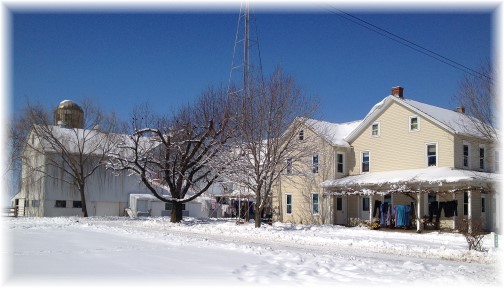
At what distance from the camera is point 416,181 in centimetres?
2866

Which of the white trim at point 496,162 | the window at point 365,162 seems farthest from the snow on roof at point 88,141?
the white trim at point 496,162

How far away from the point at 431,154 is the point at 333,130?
30.4 ft

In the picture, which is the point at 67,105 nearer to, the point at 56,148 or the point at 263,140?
the point at 56,148

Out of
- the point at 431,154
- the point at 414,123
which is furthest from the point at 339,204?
the point at 414,123

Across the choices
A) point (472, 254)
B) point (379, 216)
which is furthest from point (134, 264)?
point (379, 216)

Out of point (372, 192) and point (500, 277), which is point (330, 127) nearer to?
point (372, 192)

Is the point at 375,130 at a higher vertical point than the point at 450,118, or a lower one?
lower

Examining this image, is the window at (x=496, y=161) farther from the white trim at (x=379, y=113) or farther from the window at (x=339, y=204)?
the window at (x=339, y=204)

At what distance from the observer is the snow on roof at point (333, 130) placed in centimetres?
3453

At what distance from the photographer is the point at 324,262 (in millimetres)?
12344

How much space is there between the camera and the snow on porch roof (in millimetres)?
27422

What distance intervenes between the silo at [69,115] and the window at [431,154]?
118ft

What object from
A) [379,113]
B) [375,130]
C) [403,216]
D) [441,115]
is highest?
Answer: [379,113]

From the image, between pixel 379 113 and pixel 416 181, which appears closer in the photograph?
pixel 416 181
